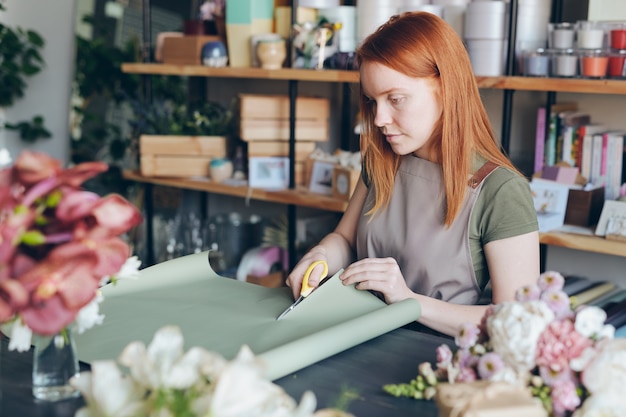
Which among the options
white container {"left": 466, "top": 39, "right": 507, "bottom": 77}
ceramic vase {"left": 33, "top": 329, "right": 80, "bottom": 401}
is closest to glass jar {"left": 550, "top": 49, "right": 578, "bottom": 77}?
white container {"left": 466, "top": 39, "right": 507, "bottom": 77}

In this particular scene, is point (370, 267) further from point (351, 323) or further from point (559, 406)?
point (559, 406)

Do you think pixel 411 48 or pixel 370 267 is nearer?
pixel 370 267

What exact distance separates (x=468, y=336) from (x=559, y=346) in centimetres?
12

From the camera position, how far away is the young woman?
1787 mm

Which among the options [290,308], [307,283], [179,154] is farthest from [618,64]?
[179,154]

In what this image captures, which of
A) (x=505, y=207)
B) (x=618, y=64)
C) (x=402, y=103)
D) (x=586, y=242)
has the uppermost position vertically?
(x=618, y=64)

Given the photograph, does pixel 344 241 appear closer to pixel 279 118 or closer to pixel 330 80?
pixel 330 80

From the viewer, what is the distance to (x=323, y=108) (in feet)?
11.2

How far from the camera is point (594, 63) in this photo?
2.55 m

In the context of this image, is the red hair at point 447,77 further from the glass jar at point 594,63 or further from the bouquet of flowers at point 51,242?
the bouquet of flowers at point 51,242

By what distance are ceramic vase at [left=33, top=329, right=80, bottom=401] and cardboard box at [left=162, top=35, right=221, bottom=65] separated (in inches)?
98.4

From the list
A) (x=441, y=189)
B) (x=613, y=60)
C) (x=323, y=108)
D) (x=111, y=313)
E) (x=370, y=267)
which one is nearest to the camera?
(x=111, y=313)

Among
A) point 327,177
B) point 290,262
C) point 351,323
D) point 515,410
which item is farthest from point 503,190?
point 290,262

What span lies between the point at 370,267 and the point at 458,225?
0.33 m
